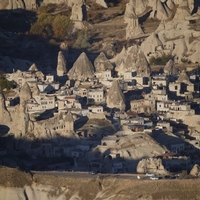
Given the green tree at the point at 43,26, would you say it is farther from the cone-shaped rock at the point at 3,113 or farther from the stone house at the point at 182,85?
the cone-shaped rock at the point at 3,113

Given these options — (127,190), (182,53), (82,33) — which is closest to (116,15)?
(82,33)

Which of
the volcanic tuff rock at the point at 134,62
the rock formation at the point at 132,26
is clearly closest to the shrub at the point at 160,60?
the volcanic tuff rock at the point at 134,62

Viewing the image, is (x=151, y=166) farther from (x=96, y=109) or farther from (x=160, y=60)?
(x=160, y=60)

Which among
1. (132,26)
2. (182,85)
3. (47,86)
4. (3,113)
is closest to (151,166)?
(3,113)

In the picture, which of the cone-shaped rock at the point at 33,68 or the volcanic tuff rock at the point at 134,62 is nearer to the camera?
the volcanic tuff rock at the point at 134,62

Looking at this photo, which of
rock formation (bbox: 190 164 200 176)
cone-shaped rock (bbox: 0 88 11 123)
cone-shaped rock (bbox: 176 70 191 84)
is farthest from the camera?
cone-shaped rock (bbox: 176 70 191 84)

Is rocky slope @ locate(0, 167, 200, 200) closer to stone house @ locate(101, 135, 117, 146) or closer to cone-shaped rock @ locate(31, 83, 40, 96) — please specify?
stone house @ locate(101, 135, 117, 146)

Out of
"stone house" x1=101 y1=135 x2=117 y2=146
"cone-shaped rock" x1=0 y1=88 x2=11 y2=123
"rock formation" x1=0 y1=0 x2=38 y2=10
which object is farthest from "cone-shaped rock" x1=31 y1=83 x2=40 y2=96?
"rock formation" x1=0 y1=0 x2=38 y2=10
